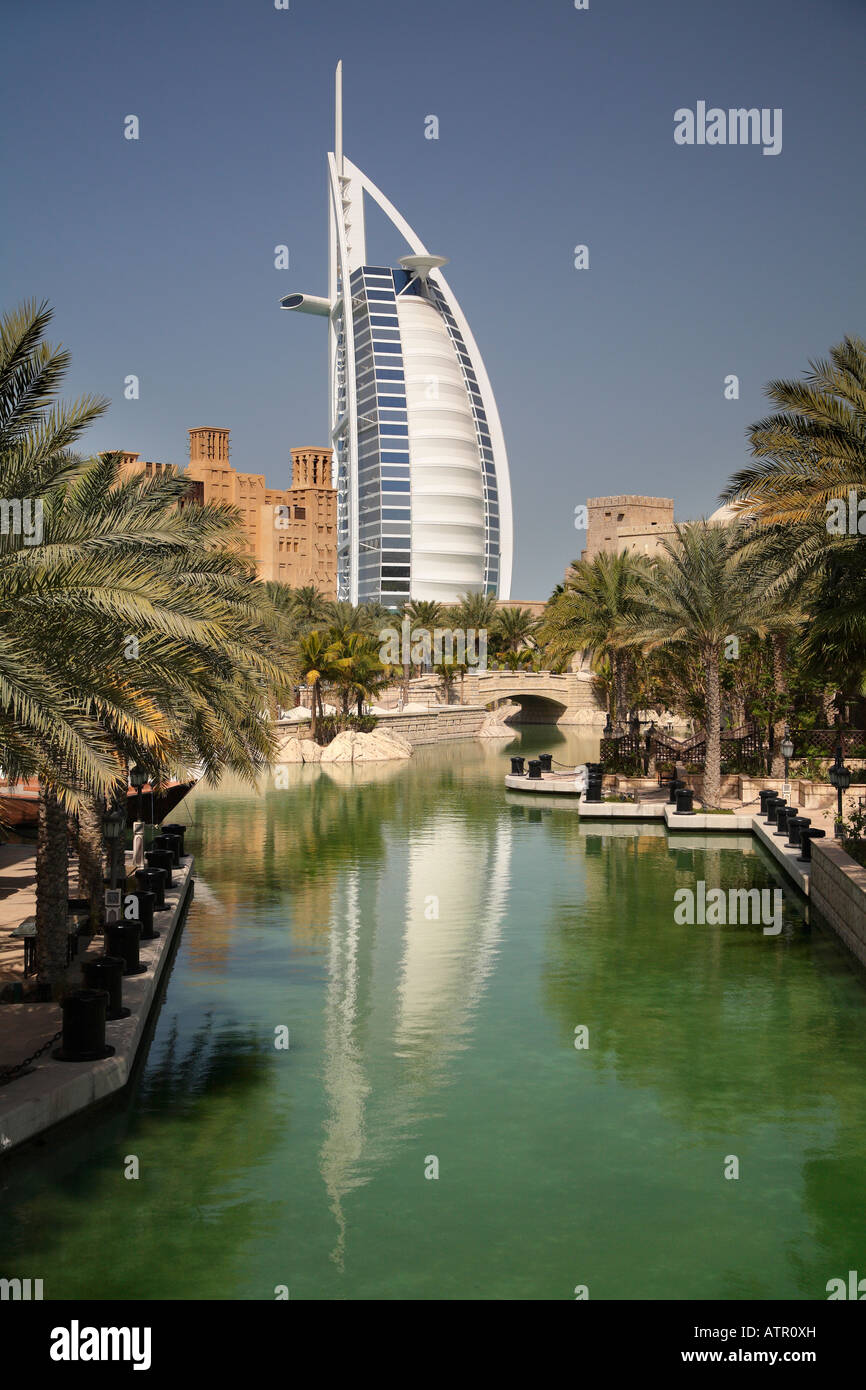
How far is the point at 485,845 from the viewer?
82.2 ft

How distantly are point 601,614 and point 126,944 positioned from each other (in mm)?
24460

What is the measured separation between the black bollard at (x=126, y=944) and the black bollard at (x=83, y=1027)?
2514mm

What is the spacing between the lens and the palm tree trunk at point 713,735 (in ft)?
86.2

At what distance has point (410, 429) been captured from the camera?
136 m

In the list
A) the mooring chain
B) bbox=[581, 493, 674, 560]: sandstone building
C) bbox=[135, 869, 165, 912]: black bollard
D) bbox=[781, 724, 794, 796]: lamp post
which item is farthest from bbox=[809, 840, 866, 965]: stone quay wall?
bbox=[581, 493, 674, 560]: sandstone building

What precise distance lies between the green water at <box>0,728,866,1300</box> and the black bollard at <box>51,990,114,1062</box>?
496 millimetres

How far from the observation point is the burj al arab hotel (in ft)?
446

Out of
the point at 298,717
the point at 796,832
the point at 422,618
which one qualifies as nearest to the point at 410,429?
the point at 422,618

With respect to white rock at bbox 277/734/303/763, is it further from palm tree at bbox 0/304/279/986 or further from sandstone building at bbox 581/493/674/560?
sandstone building at bbox 581/493/674/560

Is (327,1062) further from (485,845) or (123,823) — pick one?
(485,845)

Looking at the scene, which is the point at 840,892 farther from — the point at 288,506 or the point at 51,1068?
the point at 288,506

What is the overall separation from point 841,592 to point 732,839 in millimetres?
10879

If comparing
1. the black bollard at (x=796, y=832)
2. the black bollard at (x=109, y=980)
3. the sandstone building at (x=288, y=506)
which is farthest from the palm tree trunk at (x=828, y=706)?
the sandstone building at (x=288, y=506)
